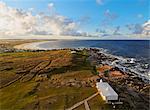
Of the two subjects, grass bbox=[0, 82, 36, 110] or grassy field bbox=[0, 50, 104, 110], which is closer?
grassy field bbox=[0, 50, 104, 110]

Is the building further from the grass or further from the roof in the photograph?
the grass

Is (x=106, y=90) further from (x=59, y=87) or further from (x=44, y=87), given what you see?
(x=44, y=87)

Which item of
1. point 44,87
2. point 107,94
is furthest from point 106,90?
point 44,87

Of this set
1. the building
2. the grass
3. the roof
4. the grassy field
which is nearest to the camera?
the building

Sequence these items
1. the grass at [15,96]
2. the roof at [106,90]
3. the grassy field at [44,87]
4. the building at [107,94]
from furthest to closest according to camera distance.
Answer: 1. the grass at [15,96]
2. the grassy field at [44,87]
3. the roof at [106,90]
4. the building at [107,94]

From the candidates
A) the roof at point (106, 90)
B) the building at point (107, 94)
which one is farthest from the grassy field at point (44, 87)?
the roof at point (106, 90)

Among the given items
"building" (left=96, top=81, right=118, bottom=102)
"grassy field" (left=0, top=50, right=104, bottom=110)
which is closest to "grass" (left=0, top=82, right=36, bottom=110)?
"grassy field" (left=0, top=50, right=104, bottom=110)

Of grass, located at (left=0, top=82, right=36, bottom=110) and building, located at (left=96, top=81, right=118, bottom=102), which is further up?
building, located at (left=96, top=81, right=118, bottom=102)

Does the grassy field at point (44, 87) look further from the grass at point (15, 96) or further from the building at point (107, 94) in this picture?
the building at point (107, 94)
